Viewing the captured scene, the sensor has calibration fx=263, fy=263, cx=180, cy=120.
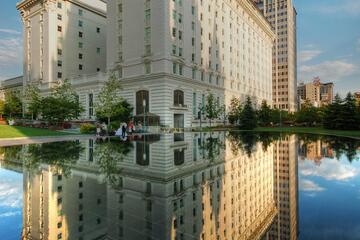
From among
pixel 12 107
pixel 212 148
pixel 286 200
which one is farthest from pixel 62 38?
pixel 286 200

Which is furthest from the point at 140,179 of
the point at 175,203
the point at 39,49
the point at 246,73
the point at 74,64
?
the point at 246,73

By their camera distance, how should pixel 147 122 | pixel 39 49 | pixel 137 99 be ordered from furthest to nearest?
pixel 39 49 < pixel 137 99 < pixel 147 122

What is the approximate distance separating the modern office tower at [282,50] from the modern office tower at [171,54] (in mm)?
86602

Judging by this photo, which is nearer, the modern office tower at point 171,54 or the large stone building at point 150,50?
the modern office tower at point 171,54

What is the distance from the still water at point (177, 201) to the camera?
18.3ft

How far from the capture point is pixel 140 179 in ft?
32.4

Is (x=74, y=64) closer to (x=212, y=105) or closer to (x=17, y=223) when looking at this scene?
(x=212, y=105)

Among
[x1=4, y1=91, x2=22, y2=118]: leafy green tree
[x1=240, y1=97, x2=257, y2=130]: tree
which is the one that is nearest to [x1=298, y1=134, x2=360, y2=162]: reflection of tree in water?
[x1=240, y1=97, x2=257, y2=130]: tree

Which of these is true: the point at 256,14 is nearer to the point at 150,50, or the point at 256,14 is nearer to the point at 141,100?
the point at 150,50

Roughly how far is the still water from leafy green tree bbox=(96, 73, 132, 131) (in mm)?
29356

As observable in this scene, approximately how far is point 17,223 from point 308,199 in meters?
7.73

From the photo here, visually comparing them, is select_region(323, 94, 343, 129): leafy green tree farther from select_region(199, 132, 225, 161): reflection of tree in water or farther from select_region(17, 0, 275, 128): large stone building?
select_region(199, 132, 225, 161): reflection of tree in water

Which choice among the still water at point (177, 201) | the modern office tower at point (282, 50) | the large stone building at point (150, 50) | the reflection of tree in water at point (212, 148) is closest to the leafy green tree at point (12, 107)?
the large stone building at point (150, 50)

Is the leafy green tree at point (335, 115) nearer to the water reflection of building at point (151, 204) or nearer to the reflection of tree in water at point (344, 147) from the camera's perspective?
the reflection of tree in water at point (344, 147)
